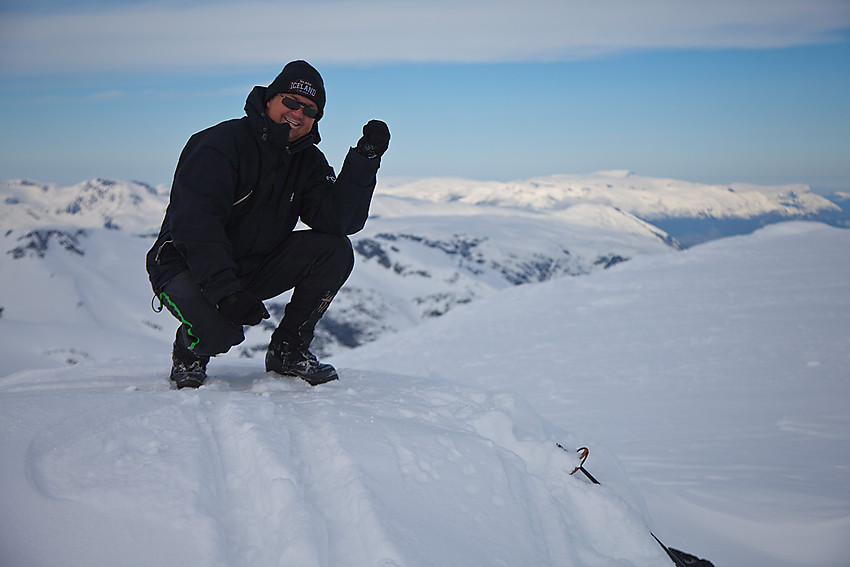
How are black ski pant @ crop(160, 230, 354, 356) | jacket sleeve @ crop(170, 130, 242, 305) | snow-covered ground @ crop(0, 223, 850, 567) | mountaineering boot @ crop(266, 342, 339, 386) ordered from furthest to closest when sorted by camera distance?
1. mountaineering boot @ crop(266, 342, 339, 386)
2. black ski pant @ crop(160, 230, 354, 356)
3. jacket sleeve @ crop(170, 130, 242, 305)
4. snow-covered ground @ crop(0, 223, 850, 567)

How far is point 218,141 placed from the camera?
3471 millimetres

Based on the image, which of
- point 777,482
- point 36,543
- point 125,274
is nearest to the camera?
point 36,543

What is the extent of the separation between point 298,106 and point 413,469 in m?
2.28

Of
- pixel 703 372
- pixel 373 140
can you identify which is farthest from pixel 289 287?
pixel 703 372

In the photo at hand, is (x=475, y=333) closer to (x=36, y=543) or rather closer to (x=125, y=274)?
(x=36, y=543)

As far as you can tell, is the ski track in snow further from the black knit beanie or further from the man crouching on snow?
the black knit beanie

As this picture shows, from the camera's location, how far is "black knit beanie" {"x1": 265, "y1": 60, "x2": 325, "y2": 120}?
11.8ft

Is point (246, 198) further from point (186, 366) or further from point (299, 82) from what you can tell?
point (186, 366)

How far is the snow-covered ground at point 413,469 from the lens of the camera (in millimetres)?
2092

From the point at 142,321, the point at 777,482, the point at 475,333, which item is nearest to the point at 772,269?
the point at 475,333

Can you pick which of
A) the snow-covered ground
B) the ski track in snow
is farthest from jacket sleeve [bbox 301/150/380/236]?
the ski track in snow

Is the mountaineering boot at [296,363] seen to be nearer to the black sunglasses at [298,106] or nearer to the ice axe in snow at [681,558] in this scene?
the black sunglasses at [298,106]

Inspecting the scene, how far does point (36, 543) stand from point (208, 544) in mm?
548

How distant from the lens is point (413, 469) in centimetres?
262
